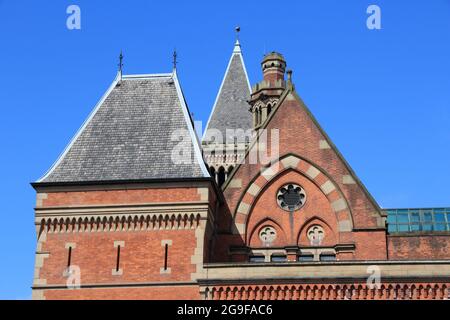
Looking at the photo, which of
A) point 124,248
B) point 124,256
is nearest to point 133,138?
point 124,248

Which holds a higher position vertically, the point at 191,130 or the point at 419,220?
the point at 191,130

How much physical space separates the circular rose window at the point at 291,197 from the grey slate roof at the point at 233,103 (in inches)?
1247

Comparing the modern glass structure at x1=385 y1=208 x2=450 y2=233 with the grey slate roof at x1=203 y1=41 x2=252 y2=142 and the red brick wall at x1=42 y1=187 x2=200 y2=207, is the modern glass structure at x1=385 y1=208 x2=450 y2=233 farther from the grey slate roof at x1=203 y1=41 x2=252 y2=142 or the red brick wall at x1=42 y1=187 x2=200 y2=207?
the grey slate roof at x1=203 y1=41 x2=252 y2=142

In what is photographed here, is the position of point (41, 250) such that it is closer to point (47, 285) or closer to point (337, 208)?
point (47, 285)

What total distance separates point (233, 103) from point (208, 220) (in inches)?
1428

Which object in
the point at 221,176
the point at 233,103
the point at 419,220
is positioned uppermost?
the point at 233,103

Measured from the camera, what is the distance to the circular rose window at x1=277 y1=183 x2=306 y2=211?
116 feet

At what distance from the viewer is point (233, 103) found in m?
68.4

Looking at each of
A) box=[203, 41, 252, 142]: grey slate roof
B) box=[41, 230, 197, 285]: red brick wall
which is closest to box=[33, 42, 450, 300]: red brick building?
box=[41, 230, 197, 285]: red brick wall

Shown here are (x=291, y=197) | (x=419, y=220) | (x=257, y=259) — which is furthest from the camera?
(x=419, y=220)

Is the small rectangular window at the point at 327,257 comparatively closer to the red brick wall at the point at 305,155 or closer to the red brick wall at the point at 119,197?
the red brick wall at the point at 305,155

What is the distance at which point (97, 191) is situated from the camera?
3359 centimetres

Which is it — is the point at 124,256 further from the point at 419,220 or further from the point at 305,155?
the point at 419,220
